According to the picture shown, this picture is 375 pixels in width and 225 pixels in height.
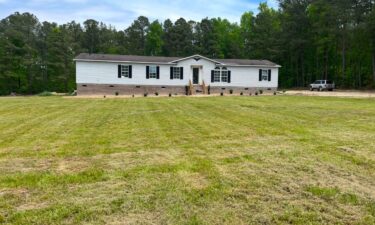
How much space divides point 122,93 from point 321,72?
26.6m

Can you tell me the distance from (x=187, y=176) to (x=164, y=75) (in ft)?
81.5

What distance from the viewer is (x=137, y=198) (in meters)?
3.48

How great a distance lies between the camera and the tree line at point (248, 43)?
36.3 metres

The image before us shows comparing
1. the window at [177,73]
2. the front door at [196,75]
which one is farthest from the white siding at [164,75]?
the front door at [196,75]

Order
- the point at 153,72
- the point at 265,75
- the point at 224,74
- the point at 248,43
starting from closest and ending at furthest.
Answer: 1. the point at 153,72
2. the point at 224,74
3. the point at 265,75
4. the point at 248,43

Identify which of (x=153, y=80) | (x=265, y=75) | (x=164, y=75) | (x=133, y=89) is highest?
(x=265, y=75)

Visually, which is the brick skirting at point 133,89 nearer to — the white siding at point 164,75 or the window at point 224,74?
the white siding at point 164,75

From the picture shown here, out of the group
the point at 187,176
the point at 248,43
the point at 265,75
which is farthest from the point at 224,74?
the point at 187,176

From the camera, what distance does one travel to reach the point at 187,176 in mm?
4203

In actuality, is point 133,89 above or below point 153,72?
below

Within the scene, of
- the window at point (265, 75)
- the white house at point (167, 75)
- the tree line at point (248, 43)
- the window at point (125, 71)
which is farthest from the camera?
the tree line at point (248, 43)

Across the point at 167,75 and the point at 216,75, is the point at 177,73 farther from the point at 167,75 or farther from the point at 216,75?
the point at 216,75

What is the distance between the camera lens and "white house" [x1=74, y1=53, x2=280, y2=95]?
27.2 m

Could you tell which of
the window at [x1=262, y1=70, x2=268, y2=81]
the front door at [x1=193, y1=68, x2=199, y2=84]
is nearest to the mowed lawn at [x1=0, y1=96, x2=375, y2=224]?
the front door at [x1=193, y1=68, x2=199, y2=84]
